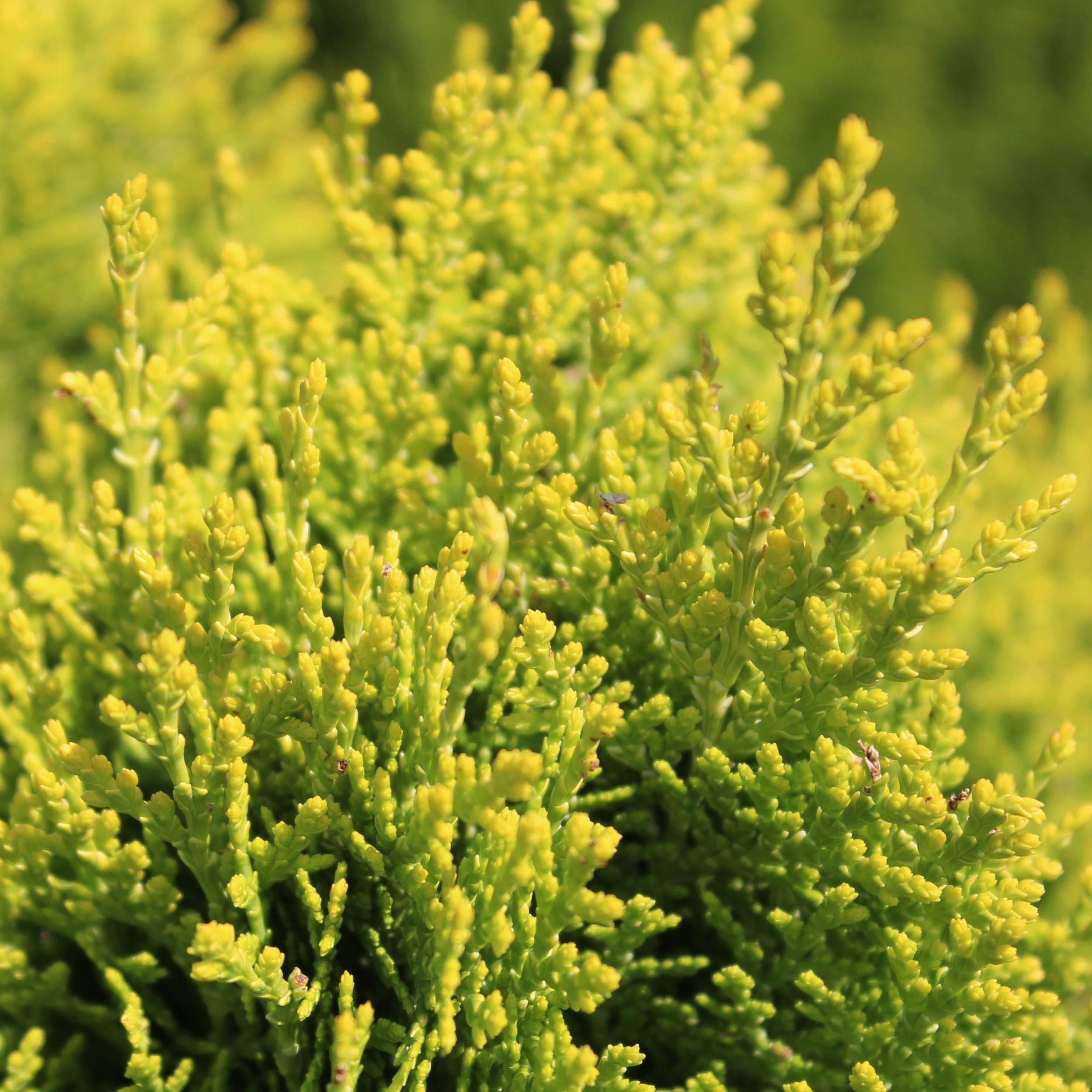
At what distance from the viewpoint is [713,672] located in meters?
1.04

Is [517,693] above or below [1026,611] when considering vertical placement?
below

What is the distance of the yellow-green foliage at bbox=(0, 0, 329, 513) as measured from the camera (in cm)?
193

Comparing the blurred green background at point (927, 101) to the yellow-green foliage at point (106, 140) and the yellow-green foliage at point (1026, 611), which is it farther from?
the yellow-green foliage at point (1026, 611)

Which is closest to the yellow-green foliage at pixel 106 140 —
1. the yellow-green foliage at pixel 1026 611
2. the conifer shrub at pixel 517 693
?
the conifer shrub at pixel 517 693

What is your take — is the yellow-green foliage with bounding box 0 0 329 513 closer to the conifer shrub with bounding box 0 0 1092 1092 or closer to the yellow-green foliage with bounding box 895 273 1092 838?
the conifer shrub with bounding box 0 0 1092 1092

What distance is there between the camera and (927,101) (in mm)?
3611

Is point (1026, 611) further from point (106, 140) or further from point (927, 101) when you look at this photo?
point (927, 101)

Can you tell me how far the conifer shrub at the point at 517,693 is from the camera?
3.09 feet

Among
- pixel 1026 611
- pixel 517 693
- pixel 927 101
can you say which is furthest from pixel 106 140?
pixel 927 101

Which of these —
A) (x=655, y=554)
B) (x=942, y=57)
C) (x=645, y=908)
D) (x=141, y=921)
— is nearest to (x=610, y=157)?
(x=655, y=554)

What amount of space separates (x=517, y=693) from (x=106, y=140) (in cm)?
180

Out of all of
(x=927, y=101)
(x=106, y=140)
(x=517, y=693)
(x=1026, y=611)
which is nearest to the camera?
(x=517, y=693)

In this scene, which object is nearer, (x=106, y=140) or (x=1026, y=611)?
(x=1026, y=611)

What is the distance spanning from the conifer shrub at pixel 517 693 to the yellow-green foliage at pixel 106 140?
0.71 m
